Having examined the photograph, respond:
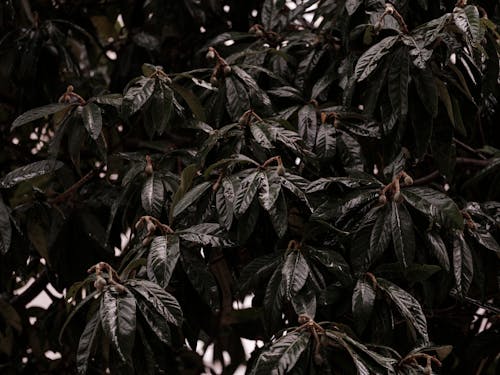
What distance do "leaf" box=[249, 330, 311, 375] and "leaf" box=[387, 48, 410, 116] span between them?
0.37 meters

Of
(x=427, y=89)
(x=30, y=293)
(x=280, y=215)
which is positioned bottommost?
(x=30, y=293)

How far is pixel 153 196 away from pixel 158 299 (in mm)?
215

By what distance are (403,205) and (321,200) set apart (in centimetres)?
11

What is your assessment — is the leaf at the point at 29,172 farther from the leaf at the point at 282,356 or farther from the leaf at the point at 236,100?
the leaf at the point at 282,356

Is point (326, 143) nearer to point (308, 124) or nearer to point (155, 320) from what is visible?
point (308, 124)

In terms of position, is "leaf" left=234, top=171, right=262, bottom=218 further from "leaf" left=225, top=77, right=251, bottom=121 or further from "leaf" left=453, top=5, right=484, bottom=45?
"leaf" left=453, top=5, right=484, bottom=45

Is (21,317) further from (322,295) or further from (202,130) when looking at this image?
(322,295)

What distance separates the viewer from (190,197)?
1243 millimetres

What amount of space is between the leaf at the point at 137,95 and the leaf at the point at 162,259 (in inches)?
7.5

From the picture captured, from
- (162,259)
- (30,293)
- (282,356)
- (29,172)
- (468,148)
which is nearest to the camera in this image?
(282,356)

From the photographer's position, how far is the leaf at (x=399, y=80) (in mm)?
1294

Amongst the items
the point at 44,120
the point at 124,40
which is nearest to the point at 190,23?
the point at 124,40

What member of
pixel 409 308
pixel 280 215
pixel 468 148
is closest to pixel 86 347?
pixel 280 215

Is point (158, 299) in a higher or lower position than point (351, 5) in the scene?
lower
